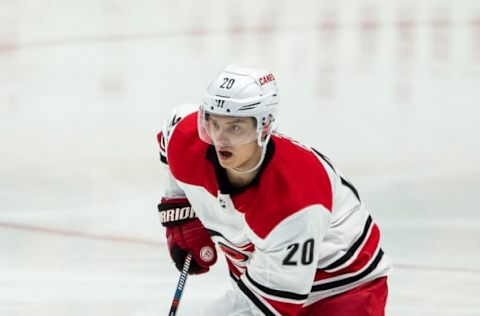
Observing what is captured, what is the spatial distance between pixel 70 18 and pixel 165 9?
1.55ft

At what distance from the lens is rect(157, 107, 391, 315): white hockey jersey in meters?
2.34

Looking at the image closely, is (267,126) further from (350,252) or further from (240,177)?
(350,252)

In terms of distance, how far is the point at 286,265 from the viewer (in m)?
2.38

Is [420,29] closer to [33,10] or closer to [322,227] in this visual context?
[33,10]

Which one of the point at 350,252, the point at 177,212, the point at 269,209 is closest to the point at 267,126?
the point at 269,209

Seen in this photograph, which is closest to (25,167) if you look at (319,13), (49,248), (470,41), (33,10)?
(49,248)

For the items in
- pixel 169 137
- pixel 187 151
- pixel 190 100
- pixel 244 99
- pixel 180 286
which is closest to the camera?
pixel 244 99

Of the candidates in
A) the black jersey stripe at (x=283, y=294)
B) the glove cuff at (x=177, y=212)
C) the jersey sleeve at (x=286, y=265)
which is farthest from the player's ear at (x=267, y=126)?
the glove cuff at (x=177, y=212)

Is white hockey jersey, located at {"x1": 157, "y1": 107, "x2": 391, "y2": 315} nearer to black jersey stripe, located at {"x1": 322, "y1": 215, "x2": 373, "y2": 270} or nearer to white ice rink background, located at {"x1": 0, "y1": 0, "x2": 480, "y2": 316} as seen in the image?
black jersey stripe, located at {"x1": 322, "y1": 215, "x2": 373, "y2": 270}

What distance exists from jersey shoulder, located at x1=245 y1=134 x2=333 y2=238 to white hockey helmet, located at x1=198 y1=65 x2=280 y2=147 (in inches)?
2.6

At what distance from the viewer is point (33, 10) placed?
18.0ft

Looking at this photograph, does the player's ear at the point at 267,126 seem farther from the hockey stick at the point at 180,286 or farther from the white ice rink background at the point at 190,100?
the white ice rink background at the point at 190,100

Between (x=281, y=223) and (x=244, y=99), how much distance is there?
0.91ft

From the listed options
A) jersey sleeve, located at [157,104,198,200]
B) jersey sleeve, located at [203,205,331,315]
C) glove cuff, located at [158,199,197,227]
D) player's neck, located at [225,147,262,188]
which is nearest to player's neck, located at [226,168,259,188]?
player's neck, located at [225,147,262,188]
